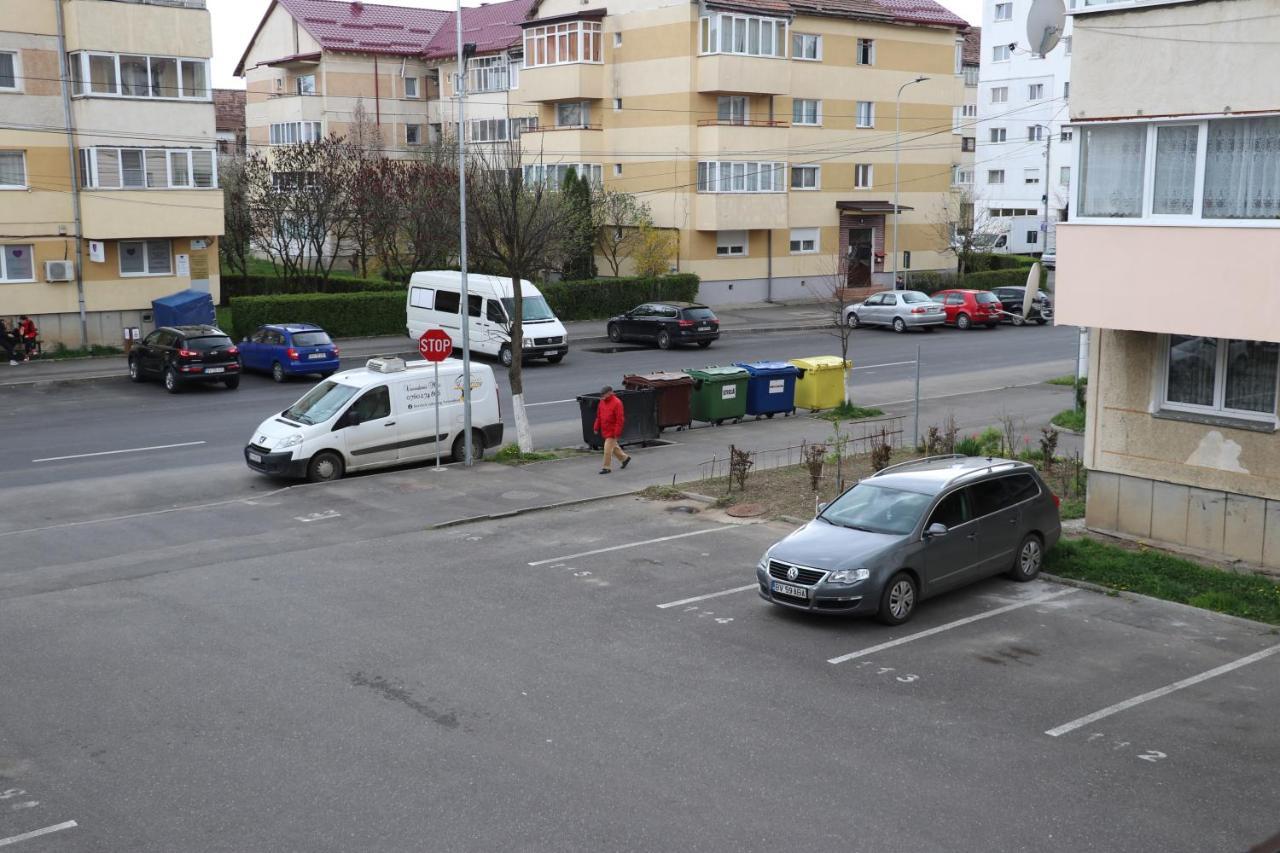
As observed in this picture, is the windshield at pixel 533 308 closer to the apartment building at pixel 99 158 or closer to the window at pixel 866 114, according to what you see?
the apartment building at pixel 99 158

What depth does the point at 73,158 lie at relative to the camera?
3597cm

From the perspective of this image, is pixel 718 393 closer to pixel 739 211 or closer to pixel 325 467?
pixel 325 467

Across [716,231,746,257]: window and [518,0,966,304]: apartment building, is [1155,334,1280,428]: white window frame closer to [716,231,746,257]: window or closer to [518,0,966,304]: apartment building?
[518,0,966,304]: apartment building

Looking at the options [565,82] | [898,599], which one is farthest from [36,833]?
[565,82]

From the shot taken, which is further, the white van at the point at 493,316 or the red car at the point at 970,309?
the red car at the point at 970,309

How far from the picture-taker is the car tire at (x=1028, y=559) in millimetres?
14227

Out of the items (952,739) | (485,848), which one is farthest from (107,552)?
(952,739)

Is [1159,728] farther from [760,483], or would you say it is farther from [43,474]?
[43,474]

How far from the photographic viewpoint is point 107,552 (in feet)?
53.9

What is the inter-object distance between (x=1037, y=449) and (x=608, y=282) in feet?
82.9

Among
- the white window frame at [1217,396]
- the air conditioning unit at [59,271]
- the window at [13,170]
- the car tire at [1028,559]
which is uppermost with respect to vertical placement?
the window at [13,170]

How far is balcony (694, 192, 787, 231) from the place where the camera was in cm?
4784

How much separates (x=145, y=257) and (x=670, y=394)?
20.9 m

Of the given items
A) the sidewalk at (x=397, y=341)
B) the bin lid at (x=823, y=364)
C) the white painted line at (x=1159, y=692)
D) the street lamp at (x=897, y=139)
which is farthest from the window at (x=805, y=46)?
the white painted line at (x=1159, y=692)
